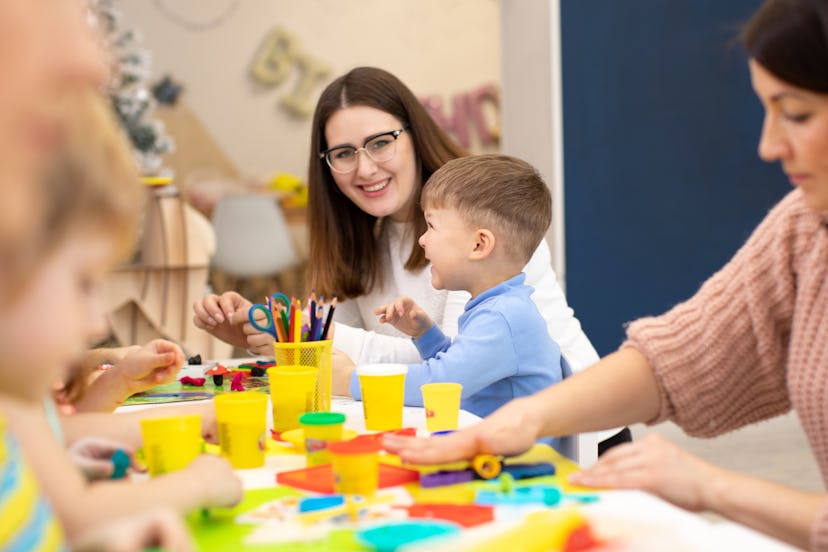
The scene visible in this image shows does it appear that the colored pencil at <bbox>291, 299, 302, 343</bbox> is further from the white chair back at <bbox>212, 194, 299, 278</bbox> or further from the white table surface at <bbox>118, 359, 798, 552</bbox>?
the white chair back at <bbox>212, 194, 299, 278</bbox>

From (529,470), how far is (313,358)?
48cm

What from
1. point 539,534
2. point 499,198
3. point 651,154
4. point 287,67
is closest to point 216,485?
point 539,534

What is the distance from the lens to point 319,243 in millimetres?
2285


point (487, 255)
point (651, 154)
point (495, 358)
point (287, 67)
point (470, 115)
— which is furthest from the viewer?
point (470, 115)

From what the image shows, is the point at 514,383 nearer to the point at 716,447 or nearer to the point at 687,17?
the point at 716,447

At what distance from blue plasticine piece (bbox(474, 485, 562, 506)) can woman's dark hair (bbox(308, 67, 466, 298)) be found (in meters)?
1.26

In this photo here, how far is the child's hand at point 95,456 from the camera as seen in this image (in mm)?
927

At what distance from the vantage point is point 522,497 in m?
0.88

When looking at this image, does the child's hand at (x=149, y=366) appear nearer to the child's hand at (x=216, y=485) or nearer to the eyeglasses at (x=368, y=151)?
the child's hand at (x=216, y=485)

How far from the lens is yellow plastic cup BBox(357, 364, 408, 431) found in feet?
4.05

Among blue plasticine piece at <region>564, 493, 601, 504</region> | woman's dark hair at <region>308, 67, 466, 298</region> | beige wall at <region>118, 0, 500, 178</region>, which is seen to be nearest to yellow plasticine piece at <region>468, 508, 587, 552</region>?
blue plasticine piece at <region>564, 493, 601, 504</region>

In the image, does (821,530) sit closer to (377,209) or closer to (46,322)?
(46,322)

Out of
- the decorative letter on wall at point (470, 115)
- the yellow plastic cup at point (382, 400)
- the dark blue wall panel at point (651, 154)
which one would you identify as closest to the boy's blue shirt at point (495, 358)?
the yellow plastic cup at point (382, 400)

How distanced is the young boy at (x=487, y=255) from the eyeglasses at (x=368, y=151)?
0.29m
